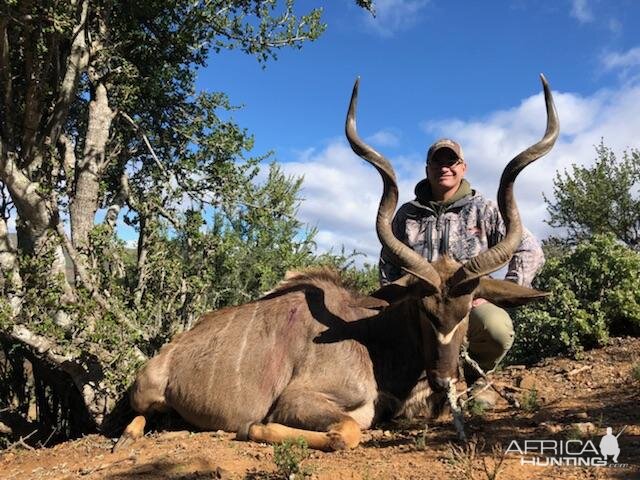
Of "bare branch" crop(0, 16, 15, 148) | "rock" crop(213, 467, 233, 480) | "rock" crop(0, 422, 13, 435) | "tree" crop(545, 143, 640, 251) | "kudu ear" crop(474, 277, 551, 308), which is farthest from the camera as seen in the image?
"tree" crop(545, 143, 640, 251)

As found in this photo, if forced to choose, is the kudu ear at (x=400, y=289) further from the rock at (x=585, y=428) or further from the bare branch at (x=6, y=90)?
the bare branch at (x=6, y=90)

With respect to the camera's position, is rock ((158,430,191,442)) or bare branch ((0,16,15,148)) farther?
bare branch ((0,16,15,148))

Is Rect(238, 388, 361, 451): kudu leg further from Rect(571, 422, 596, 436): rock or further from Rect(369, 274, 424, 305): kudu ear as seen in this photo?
Rect(571, 422, 596, 436): rock

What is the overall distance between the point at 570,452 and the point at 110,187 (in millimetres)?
5690

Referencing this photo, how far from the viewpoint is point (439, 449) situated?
11.4 ft

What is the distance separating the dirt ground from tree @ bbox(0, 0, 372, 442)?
0.96 metres

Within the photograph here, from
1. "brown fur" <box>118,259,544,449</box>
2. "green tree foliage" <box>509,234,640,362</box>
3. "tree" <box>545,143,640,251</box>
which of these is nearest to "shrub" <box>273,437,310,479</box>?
"brown fur" <box>118,259,544,449</box>

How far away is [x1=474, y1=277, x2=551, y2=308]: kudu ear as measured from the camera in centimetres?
419

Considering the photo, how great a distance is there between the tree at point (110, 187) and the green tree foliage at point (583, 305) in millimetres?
2743

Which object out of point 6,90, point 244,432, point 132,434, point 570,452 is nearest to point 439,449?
point 570,452

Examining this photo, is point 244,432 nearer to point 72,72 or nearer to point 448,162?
point 448,162

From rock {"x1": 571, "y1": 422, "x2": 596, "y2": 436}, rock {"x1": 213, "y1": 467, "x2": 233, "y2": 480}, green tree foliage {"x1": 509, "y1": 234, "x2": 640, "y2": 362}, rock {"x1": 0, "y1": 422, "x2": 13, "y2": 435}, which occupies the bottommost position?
rock {"x1": 0, "y1": 422, "x2": 13, "y2": 435}

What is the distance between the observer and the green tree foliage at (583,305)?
5.91 m

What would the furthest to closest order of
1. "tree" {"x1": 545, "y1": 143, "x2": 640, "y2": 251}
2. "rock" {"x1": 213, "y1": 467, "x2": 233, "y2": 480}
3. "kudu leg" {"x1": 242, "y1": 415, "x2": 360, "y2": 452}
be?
"tree" {"x1": 545, "y1": 143, "x2": 640, "y2": 251}, "kudu leg" {"x1": 242, "y1": 415, "x2": 360, "y2": 452}, "rock" {"x1": 213, "y1": 467, "x2": 233, "y2": 480}
